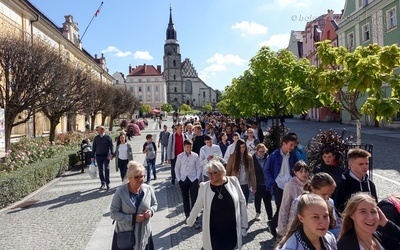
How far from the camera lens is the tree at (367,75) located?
18.2ft

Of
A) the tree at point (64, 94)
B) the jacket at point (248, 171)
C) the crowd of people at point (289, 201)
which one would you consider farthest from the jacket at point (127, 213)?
the tree at point (64, 94)

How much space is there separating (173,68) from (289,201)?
11468cm

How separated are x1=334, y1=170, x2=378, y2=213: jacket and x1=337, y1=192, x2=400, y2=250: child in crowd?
136 cm

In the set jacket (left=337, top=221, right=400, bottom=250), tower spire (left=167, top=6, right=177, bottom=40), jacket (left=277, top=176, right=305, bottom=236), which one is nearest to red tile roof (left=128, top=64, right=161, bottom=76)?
tower spire (left=167, top=6, right=177, bottom=40)

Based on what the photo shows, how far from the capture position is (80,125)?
131 ft

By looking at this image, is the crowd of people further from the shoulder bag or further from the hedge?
the hedge

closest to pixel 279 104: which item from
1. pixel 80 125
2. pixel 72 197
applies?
pixel 72 197

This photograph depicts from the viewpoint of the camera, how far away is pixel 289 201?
4.33 metres

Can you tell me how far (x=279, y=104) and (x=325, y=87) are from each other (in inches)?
319

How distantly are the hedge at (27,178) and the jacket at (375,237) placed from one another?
28.8ft

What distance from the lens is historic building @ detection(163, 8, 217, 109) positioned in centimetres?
11344

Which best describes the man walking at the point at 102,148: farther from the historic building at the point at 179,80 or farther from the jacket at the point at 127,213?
the historic building at the point at 179,80

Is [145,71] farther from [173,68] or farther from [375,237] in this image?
[375,237]

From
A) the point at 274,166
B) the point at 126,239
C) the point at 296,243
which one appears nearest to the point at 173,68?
the point at 274,166
